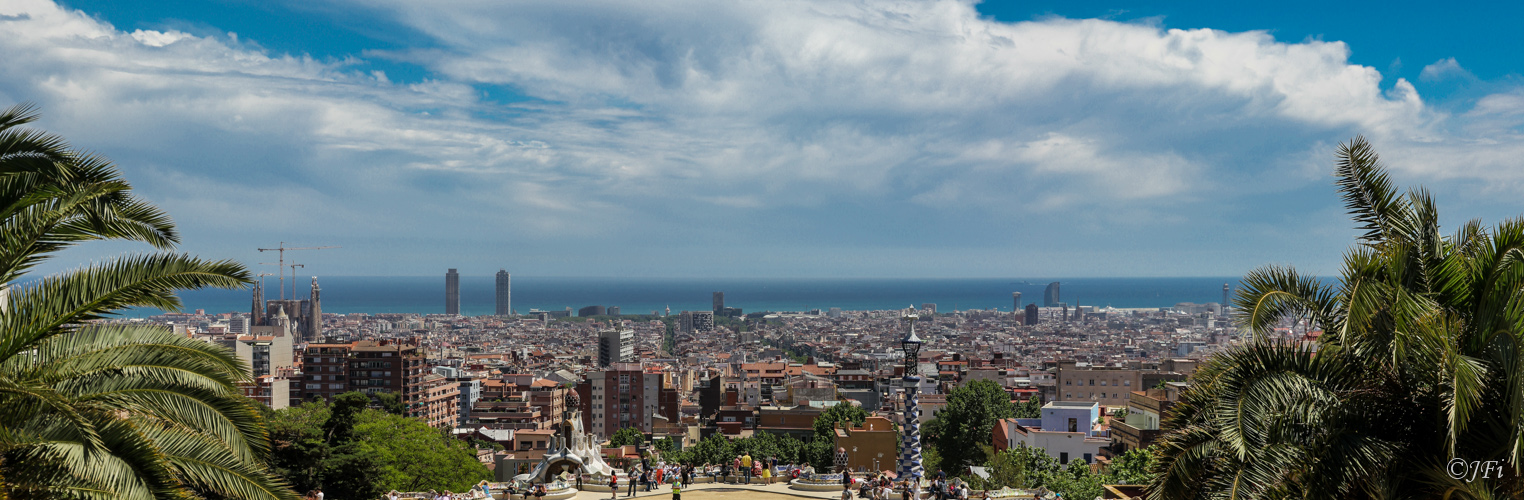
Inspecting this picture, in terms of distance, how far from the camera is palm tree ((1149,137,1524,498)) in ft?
17.3

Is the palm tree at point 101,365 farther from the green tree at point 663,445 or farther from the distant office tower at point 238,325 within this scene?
the distant office tower at point 238,325

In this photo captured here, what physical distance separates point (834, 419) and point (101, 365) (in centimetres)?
4320

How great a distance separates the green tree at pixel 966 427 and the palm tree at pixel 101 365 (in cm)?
3721

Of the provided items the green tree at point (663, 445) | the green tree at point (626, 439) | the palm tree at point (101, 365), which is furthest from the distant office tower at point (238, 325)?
the palm tree at point (101, 365)

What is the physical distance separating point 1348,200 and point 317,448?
50.5ft

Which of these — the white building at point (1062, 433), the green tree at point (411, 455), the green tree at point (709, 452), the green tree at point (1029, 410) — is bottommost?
the green tree at point (709, 452)

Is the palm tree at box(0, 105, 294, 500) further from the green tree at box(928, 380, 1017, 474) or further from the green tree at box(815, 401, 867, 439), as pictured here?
the green tree at box(928, 380, 1017, 474)

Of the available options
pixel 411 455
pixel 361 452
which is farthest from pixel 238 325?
pixel 361 452

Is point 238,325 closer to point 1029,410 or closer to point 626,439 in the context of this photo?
point 626,439

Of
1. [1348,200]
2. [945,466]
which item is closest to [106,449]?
[1348,200]

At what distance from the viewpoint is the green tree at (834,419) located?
44312mm

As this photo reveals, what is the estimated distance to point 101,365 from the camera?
5.35m

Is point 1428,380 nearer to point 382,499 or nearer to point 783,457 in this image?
point 382,499

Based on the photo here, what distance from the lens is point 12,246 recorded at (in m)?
5.12
